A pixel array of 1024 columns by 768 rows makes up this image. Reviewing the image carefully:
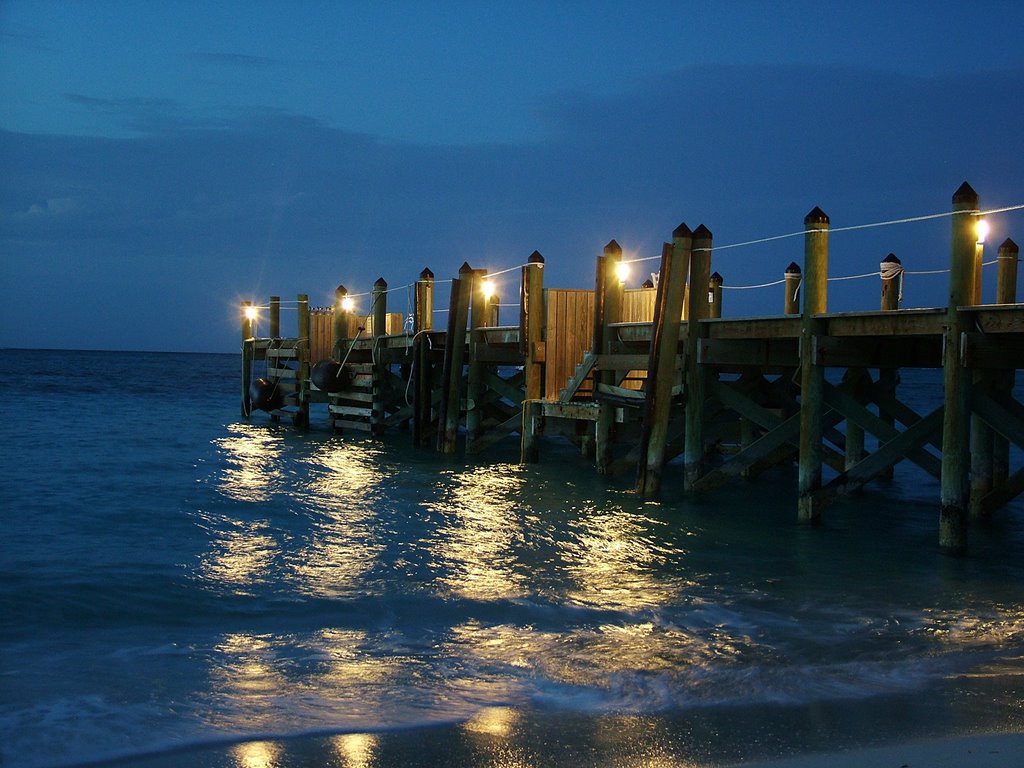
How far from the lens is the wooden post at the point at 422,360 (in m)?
21.8

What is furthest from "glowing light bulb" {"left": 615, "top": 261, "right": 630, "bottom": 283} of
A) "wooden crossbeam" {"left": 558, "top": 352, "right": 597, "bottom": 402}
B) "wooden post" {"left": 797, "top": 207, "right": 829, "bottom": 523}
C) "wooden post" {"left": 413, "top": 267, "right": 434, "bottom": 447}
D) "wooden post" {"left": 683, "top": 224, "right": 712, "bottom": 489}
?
"wooden post" {"left": 413, "top": 267, "right": 434, "bottom": 447}

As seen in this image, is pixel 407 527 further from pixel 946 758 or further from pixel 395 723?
pixel 946 758

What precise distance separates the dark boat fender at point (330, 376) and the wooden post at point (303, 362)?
1.87m

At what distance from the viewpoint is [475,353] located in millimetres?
20000

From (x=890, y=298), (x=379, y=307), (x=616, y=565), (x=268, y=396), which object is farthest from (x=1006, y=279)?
(x=268, y=396)

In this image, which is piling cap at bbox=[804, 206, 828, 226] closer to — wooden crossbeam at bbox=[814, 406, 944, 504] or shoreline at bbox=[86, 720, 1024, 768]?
wooden crossbeam at bbox=[814, 406, 944, 504]

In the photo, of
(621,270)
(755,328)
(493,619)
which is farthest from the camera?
(621,270)

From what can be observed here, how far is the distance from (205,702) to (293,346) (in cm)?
2256

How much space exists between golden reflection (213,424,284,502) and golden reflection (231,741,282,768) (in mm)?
11004

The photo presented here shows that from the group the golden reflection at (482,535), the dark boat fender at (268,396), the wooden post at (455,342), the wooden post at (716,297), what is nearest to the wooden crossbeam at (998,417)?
the golden reflection at (482,535)

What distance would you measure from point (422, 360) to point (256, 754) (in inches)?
641

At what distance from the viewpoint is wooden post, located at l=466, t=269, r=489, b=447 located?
19.8 m

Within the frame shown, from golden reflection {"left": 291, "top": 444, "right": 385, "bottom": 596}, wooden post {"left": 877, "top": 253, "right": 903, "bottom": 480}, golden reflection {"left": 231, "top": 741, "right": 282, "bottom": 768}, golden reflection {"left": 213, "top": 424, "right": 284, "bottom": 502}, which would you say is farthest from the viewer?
golden reflection {"left": 213, "top": 424, "right": 284, "bottom": 502}

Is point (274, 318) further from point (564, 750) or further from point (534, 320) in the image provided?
point (564, 750)
